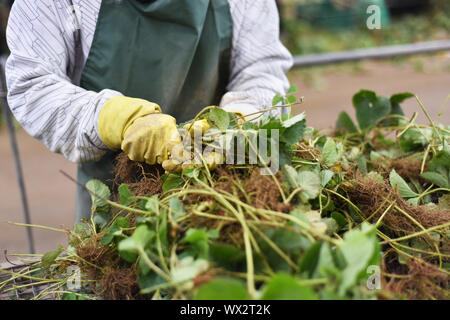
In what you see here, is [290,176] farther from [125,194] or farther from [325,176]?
[125,194]

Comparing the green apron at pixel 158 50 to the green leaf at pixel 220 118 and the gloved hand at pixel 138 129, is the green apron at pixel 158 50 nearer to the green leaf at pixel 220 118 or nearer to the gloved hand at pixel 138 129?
the gloved hand at pixel 138 129

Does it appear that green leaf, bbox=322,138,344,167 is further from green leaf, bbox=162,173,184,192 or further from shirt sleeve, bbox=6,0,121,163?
shirt sleeve, bbox=6,0,121,163

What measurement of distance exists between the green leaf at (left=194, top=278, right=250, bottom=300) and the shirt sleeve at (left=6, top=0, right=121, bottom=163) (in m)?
0.42

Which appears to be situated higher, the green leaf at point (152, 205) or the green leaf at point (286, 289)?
the green leaf at point (152, 205)

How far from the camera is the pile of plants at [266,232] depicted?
44cm

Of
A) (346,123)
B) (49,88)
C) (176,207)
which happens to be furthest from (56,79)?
(346,123)

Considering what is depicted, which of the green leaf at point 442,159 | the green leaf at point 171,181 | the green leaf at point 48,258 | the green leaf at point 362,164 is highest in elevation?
the green leaf at point 171,181

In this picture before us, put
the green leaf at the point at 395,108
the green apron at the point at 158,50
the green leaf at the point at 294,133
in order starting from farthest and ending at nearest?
1. the green leaf at the point at 395,108
2. the green apron at the point at 158,50
3. the green leaf at the point at 294,133

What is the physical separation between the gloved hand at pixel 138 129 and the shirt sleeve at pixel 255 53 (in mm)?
251

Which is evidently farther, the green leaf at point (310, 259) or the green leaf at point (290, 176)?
the green leaf at point (290, 176)

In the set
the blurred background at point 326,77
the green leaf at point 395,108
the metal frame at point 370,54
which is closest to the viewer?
the green leaf at point 395,108

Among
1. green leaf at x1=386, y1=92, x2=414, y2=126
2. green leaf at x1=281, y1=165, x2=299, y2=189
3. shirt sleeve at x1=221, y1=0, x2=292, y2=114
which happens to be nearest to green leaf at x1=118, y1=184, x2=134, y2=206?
green leaf at x1=281, y1=165, x2=299, y2=189

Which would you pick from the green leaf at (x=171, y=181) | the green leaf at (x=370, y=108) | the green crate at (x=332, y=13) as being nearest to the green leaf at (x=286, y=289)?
the green leaf at (x=171, y=181)

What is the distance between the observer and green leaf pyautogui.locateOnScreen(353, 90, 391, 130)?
92 centimetres
